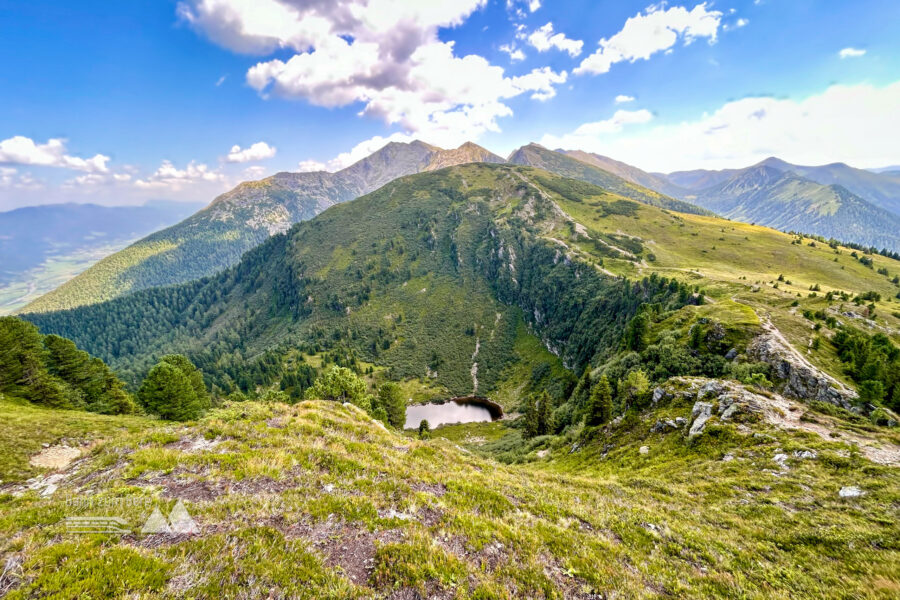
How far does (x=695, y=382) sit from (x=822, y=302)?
157ft

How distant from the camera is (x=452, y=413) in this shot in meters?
125

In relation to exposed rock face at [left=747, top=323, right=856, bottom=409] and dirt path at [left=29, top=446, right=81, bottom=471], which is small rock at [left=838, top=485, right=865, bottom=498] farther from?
dirt path at [left=29, top=446, right=81, bottom=471]

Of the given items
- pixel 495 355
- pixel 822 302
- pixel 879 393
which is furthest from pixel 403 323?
pixel 879 393

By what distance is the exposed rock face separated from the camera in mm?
30562

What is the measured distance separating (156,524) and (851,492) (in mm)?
28838

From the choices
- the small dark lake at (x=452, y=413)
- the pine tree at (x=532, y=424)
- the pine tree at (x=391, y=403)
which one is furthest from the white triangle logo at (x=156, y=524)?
the small dark lake at (x=452, y=413)

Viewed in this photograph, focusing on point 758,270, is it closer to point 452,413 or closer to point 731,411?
point 452,413

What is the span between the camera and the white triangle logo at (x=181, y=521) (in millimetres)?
9445

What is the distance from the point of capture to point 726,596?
9859mm

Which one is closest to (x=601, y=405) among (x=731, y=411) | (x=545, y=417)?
(x=731, y=411)

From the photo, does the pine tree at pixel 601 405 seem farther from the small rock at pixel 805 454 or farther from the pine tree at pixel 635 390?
the small rock at pixel 805 454

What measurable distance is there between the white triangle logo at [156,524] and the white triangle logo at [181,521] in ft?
0.49

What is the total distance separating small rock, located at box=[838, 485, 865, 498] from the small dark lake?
104624 mm

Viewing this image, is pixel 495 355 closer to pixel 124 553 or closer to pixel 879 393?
pixel 879 393
